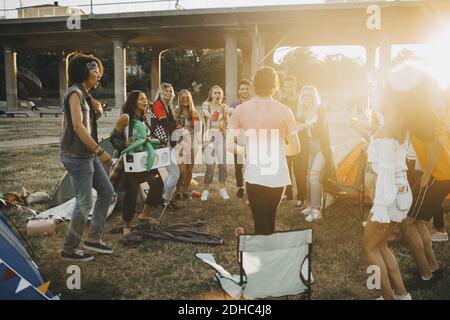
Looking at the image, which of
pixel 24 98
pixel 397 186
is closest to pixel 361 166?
pixel 397 186

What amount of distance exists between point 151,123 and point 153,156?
1057 millimetres

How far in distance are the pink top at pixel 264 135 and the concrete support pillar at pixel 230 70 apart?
1795 centimetres

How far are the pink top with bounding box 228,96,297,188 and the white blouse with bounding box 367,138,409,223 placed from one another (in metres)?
0.76

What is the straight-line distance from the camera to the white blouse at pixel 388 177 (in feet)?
9.67

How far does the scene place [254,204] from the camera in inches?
137

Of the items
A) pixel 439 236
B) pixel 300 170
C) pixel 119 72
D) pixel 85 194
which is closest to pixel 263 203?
pixel 85 194

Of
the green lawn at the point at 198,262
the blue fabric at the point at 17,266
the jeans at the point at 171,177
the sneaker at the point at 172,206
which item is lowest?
the green lawn at the point at 198,262

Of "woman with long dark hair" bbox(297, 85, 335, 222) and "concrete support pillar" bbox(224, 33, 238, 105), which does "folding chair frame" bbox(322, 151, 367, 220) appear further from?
"concrete support pillar" bbox(224, 33, 238, 105)

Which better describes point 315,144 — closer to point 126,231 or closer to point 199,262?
point 199,262

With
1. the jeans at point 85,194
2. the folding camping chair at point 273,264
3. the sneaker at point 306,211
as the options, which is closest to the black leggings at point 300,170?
the sneaker at point 306,211

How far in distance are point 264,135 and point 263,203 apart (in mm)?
573

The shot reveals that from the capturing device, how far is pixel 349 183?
598 centimetres

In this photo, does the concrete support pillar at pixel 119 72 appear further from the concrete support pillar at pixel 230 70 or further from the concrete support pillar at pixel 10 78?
the concrete support pillar at pixel 10 78

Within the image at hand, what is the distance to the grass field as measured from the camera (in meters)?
3.62
